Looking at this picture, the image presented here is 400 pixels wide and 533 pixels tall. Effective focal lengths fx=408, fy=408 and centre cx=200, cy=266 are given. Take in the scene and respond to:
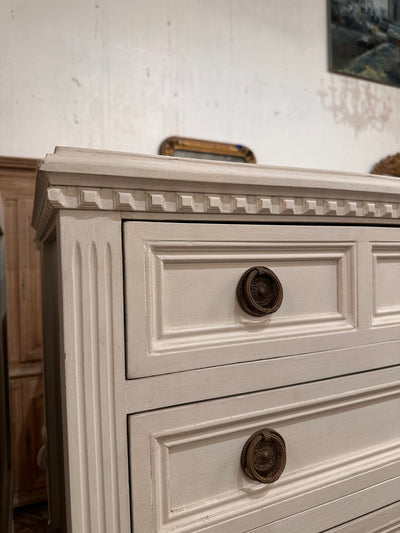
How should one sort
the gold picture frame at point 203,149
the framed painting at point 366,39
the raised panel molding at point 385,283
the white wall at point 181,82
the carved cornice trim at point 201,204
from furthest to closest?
the framed painting at point 366,39, the gold picture frame at point 203,149, the white wall at point 181,82, the raised panel molding at point 385,283, the carved cornice trim at point 201,204

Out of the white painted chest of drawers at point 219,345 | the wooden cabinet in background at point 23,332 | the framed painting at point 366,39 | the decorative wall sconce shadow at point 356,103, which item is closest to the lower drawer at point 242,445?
the white painted chest of drawers at point 219,345

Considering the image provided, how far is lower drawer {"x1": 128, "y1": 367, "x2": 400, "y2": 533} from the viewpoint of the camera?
0.50 meters

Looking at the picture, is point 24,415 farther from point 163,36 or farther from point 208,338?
point 163,36

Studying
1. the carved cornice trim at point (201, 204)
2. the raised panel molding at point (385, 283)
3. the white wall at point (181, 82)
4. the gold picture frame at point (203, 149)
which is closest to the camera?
the carved cornice trim at point (201, 204)

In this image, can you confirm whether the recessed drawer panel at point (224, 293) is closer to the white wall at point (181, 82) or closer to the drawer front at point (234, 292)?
the drawer front at point (234, 292)

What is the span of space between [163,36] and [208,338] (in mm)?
1376

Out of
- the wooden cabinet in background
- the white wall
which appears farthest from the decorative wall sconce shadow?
the wooden cabinet in background

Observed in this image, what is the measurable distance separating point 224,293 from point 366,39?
6.20ft

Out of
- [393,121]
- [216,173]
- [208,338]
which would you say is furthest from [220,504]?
[393,121]

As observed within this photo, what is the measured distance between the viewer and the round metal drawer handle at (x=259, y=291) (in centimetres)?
54

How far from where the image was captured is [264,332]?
568mm

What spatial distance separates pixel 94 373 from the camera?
→ 18.3 inches

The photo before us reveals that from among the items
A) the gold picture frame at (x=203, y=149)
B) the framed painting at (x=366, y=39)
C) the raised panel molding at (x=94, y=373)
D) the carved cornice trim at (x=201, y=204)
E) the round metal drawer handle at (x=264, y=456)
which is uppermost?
the framed painting at (x=366, y=39)

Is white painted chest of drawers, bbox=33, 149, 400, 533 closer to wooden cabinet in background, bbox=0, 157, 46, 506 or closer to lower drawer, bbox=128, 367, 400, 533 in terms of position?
lower drawer, bbox=128, 367, 400, 533
